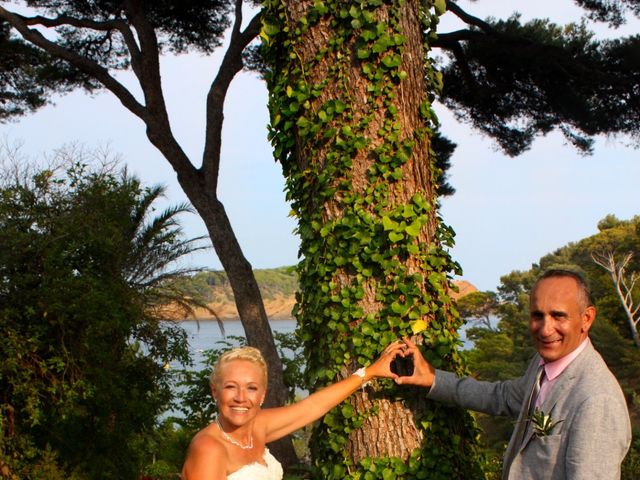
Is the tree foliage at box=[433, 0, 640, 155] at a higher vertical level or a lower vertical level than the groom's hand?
higher

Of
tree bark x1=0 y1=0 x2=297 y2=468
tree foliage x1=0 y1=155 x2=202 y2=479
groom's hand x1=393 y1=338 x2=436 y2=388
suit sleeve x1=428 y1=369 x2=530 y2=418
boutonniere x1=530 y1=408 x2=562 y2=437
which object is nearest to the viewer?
boutonniere x1=530 y1=408 x2=562 y2=437

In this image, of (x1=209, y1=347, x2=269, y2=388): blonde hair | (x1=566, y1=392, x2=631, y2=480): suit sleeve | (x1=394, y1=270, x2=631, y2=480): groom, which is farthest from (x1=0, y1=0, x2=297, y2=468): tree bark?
(x1=566, y1=392, x2=631, y2=480): suit sleeve

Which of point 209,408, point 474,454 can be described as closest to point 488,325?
point 209,408

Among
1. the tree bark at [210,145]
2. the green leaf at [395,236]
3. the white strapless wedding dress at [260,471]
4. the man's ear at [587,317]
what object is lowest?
the white strapless wedding dress at [260,471]

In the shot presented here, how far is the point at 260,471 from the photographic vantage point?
129 inches

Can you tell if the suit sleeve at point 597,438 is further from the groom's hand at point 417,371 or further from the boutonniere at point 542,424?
the groom's hand at point 417,371

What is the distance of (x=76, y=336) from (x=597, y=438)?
9152 millimetres

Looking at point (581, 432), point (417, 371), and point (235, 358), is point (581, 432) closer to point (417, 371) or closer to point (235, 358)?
point (417, 371)

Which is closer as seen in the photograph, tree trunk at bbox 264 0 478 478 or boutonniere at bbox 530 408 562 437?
boutonniere at bbox 530 408 562 437

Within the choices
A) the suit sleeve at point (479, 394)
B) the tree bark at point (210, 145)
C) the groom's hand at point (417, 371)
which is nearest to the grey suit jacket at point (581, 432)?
the suit sleeve at point (479, 394)

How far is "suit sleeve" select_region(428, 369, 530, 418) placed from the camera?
3412 millimetres

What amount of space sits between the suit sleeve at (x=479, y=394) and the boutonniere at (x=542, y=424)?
48 centimetres

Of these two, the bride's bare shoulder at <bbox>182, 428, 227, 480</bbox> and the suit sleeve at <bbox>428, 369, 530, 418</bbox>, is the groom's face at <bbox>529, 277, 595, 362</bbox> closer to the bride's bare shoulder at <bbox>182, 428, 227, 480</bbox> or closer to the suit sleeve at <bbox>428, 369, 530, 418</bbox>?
the suit sleeve at <bbox>428, 369, 530, 418</bbox>

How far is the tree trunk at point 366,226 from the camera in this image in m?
3.65
